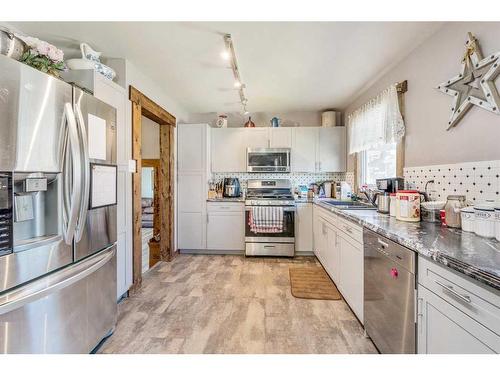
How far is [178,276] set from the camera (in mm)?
2893

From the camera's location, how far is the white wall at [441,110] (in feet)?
4.82

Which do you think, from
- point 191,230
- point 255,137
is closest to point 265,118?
point 255,137

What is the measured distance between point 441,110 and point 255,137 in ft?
8.44

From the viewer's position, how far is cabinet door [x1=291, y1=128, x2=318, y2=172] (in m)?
3.91

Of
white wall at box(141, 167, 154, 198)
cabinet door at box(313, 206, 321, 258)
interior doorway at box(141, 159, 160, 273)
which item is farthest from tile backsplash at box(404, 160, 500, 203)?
white wall at box(141, 167, 154, 198)

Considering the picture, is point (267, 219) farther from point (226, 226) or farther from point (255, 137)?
point (255, 137)

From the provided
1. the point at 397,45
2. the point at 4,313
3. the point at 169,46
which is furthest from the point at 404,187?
the point at 4,313

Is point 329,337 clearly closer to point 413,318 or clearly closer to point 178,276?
point 413,318

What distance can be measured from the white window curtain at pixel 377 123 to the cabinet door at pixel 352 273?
3.92 ft

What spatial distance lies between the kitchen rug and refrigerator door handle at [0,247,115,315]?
181 centimetres

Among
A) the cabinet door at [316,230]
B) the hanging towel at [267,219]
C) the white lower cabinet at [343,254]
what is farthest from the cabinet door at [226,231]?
the white lower cabinet at [343,254]

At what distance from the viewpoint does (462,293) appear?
914 mm
